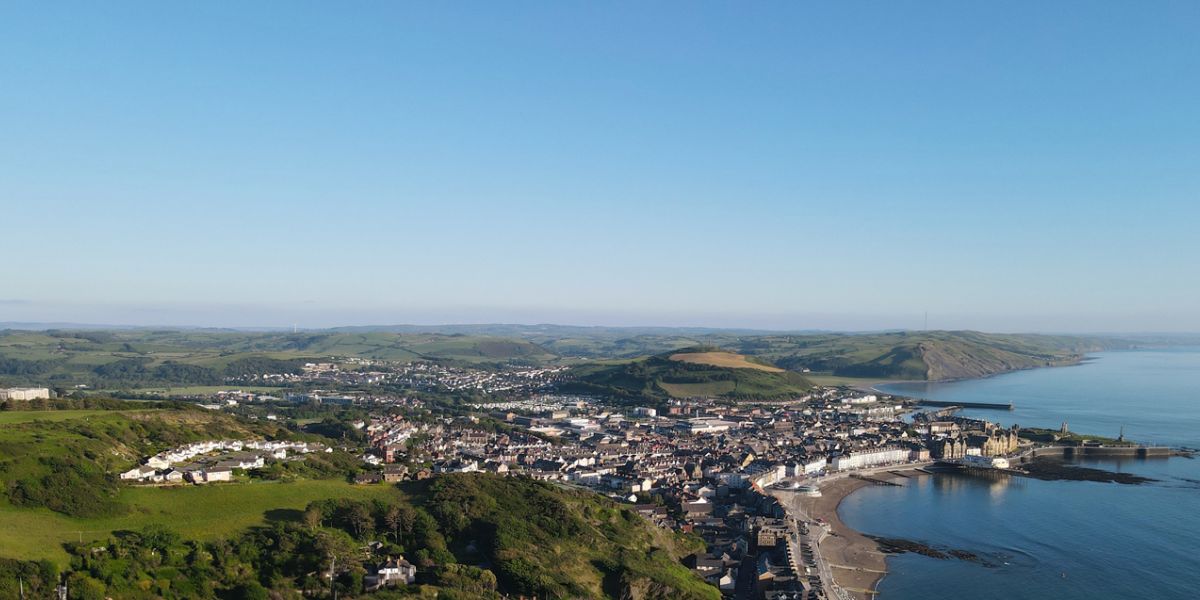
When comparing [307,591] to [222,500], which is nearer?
[307,591]

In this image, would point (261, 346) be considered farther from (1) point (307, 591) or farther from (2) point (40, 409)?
(1) point (307, 591)

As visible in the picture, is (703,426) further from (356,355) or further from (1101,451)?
(356,355)

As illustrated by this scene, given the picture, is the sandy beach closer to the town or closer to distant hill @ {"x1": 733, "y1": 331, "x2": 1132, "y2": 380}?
the town

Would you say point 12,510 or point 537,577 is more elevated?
point 12,510

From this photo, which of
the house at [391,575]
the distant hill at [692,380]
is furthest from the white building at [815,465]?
the distant hill at [692,380]

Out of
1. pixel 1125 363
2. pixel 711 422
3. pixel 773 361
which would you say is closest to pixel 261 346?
pixel 773 361

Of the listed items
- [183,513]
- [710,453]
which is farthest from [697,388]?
[183,513]

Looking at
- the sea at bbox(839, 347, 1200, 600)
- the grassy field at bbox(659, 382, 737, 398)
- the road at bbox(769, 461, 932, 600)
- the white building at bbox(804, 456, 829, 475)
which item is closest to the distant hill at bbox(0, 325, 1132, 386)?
the grassy field at bbox(659, 382, 737, 398)
